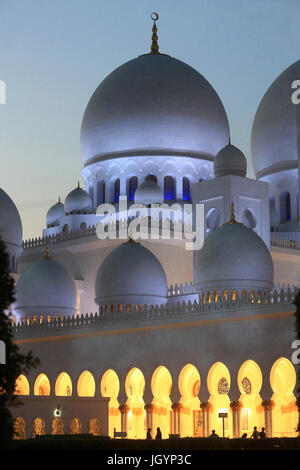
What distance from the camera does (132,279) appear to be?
26188 millimetres

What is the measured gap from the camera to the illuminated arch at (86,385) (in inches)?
1029

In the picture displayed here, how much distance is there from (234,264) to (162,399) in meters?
3.85

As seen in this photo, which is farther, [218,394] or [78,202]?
[78,202]

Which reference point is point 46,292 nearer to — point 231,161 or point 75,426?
point 75,426

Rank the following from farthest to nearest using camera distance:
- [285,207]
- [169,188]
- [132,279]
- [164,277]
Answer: [285,207] → [169,188] → [164,277] → [132,279]

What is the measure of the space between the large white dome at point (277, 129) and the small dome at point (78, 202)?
246 inches

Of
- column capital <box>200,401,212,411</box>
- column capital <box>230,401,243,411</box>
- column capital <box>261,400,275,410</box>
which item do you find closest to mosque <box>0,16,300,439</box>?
column capital <box>230,401,243,411</box>

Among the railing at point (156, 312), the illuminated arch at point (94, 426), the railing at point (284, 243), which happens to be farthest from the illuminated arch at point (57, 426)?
the railing at point (284, 243)

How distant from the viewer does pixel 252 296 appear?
75.7 feet

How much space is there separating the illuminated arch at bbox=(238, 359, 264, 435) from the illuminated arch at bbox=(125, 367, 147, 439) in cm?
303

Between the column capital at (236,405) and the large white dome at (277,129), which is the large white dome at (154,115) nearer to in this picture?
the large white dome at (277,129)

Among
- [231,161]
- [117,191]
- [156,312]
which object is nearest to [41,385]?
[156,312]
